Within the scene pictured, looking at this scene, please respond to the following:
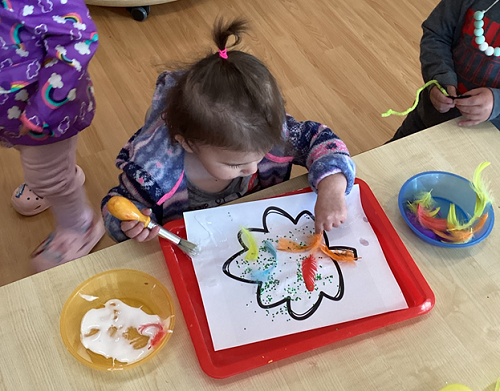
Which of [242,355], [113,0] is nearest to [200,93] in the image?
[242,355]

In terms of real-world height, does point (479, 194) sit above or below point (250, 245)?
above

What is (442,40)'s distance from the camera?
1.00m

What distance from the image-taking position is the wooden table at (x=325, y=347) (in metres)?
0.56

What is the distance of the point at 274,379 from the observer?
0.57 meters

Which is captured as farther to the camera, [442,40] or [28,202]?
[28,202]

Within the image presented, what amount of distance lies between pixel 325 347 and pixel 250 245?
180mm

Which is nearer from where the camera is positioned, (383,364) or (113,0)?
(383,364)

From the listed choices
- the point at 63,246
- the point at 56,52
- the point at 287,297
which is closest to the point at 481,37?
the point at 287,297

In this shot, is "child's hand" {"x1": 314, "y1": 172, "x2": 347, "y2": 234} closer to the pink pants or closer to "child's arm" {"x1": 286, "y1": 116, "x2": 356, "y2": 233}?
"child's arm" {"x1": 286, "y1": 116, "x2": 356, "y2": 233}

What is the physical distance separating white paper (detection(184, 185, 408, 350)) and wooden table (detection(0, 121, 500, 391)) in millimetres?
41

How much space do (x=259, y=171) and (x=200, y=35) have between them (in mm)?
1167

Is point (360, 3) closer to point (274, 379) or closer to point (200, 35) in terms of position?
point (200, 35)

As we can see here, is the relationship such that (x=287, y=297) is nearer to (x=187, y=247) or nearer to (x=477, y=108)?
(x=187, y=247)

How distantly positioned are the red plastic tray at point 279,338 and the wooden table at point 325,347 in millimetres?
14
